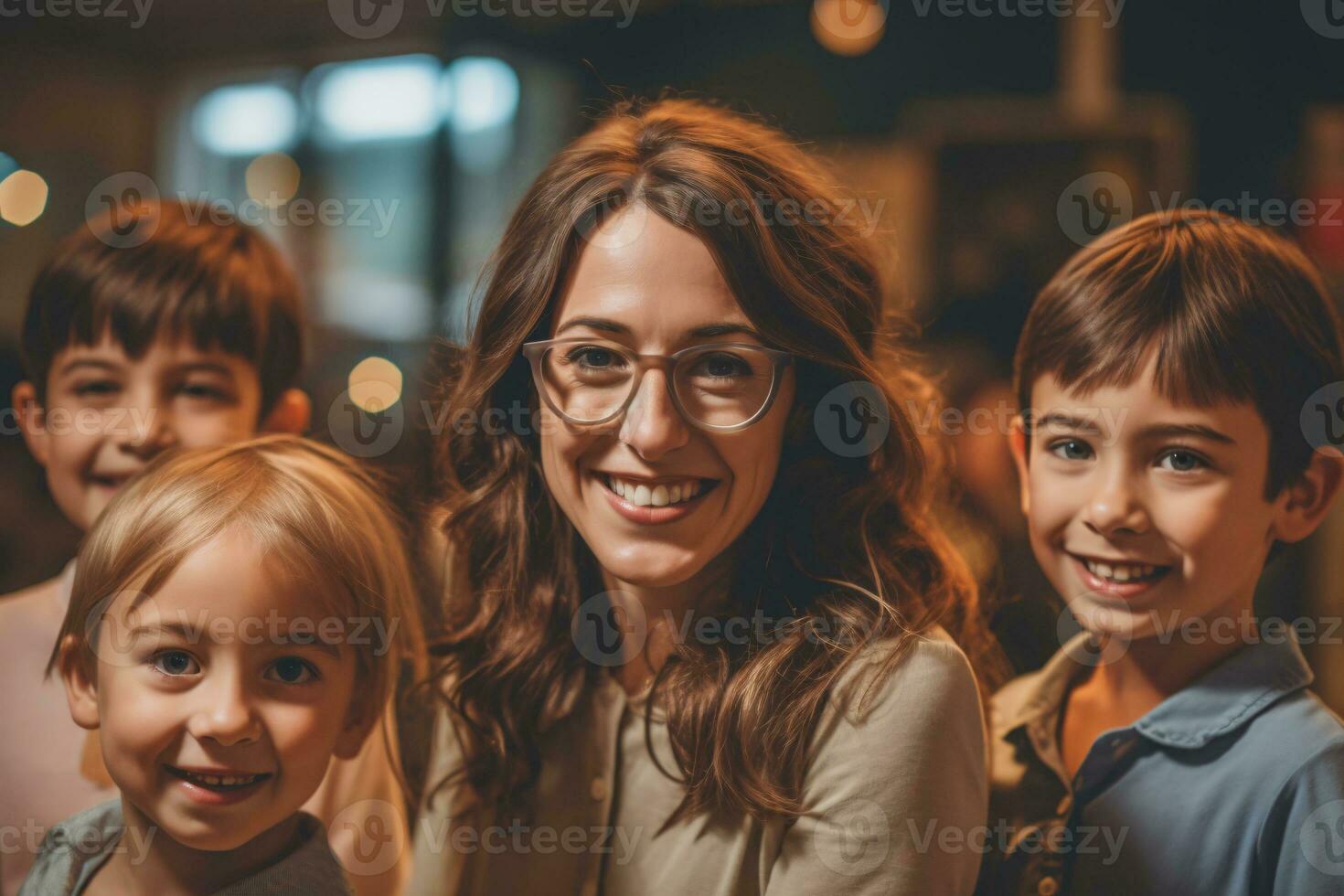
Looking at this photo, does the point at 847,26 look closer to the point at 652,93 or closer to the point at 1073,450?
the point at 652,93

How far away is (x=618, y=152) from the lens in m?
1.14

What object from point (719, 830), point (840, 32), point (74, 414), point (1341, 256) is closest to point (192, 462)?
point (74, 414)

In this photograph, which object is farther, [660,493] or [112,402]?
[112,402]

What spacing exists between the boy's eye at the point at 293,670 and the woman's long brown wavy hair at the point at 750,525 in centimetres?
25

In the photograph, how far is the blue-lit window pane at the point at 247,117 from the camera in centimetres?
427
